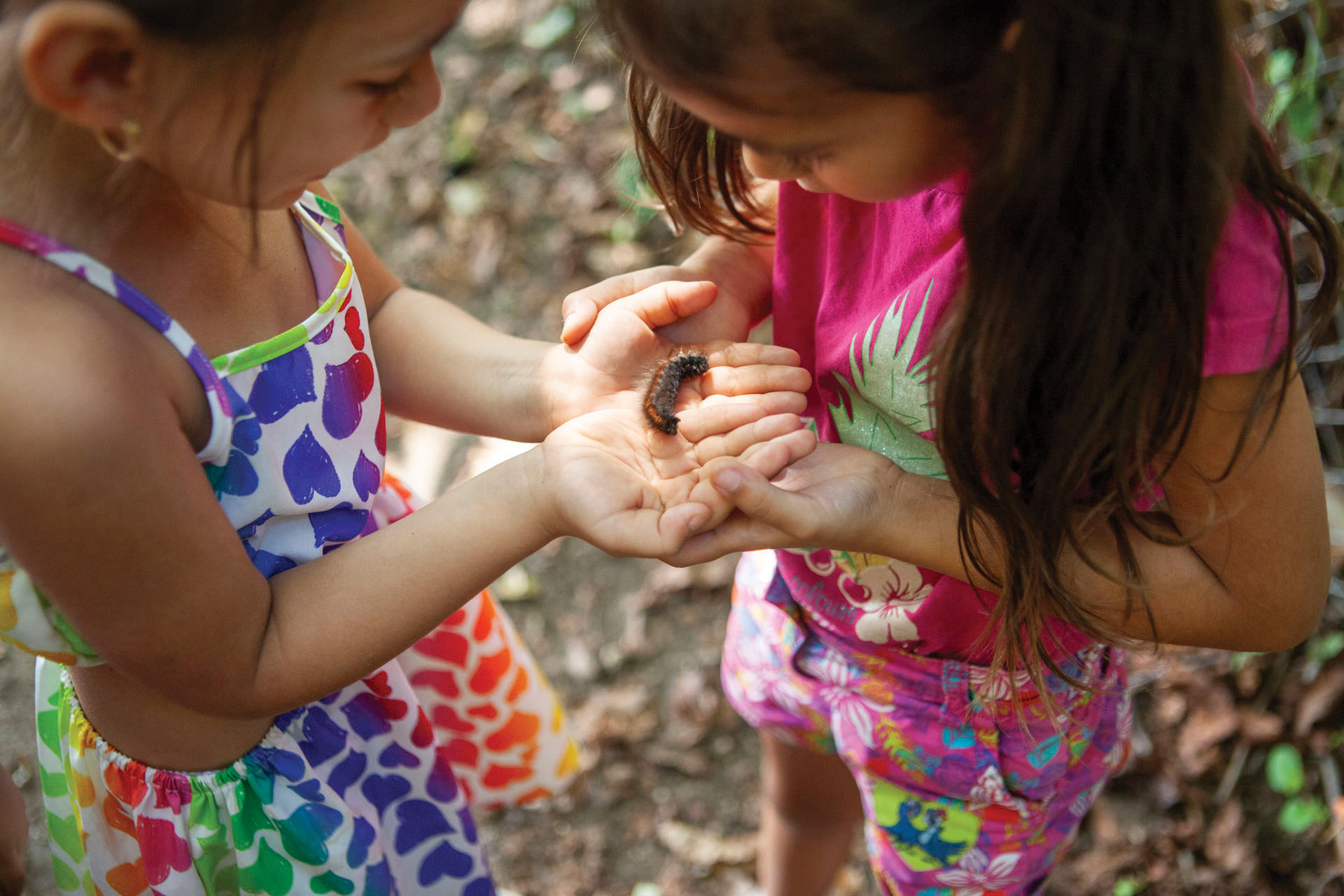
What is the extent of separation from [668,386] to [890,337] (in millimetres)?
529

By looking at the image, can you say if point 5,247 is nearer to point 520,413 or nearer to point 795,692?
point 520,413

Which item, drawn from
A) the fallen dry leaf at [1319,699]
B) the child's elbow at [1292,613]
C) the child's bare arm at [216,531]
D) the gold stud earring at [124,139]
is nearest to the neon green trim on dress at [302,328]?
the child's bare arm at [216,531]

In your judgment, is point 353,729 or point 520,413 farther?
point 520,413

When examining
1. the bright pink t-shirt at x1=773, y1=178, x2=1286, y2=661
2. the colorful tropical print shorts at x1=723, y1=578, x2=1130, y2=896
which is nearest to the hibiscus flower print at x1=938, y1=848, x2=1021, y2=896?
the colorful tropical print shorts at x1=723, y1=578, x2=1130, y2=896

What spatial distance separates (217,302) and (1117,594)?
5.24 ft

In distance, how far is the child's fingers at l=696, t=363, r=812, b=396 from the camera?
1987 mm

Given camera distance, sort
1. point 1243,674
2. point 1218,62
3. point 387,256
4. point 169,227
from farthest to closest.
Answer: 1. point 387,256
2. point 1243,674
3. point 169,227
4. point 1218,62

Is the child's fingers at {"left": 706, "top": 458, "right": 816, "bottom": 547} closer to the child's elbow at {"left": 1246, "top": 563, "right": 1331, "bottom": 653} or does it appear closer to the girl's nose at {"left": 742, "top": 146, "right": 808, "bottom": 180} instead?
the girl's nose at {"left": 742, "top": 146, "right": 808, "bottom": 180}

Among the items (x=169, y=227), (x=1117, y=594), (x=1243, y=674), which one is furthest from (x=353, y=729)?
(x=1243, y=674)

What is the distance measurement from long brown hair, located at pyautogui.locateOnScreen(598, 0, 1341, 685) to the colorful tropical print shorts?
0.55 metres

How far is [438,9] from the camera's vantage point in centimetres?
139

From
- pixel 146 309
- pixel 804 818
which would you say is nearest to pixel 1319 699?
pixel 804 818

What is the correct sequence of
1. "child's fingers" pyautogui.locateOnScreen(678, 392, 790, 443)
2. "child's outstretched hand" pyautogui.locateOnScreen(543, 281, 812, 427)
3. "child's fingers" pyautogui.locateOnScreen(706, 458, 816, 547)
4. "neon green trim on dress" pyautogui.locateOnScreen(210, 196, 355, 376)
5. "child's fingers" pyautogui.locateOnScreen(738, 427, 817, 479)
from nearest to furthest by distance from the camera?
"neon green trim on dress" pyautogui.locateOnScreen(210, 196, 355, 376) < "child's fingers" pyautogui.locateOnScreen(706, 458, 816, 547) < "child's fingers" pyautogui.locateOnScreen(738, 427, 817, 479) < "child's fingers" pyautogui.locateOnScreen(678, 392, 790, 443) < "child's outstretched hand" pyautogui.locateOnScreen(543, 281, 812, 427)

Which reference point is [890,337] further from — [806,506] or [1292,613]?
[1292,613]
